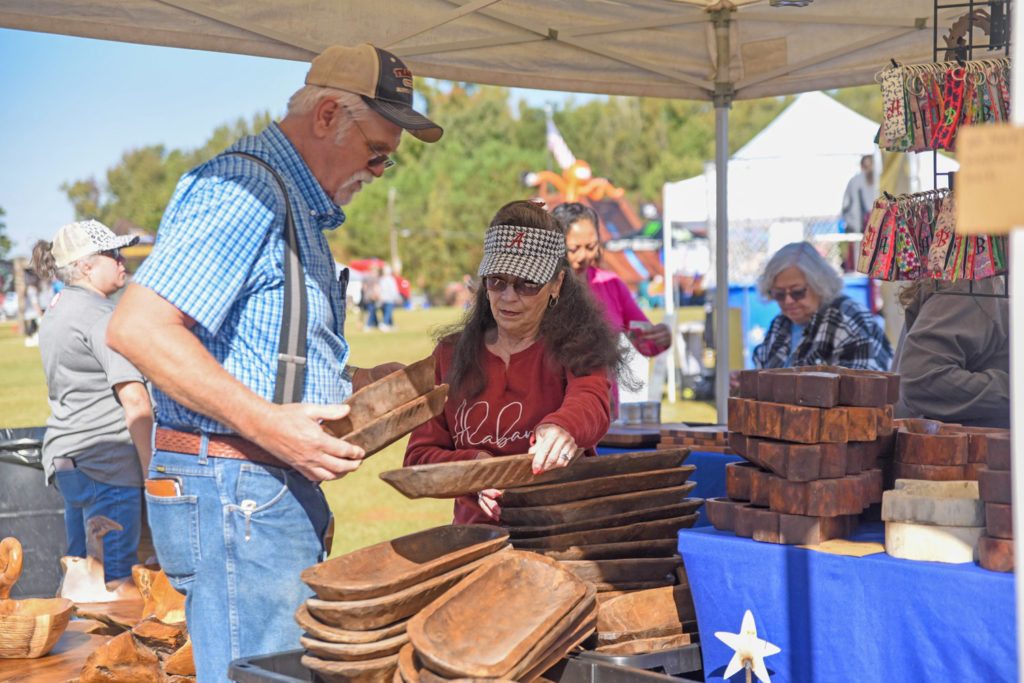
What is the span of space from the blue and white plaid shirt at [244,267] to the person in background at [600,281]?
226 centimetres

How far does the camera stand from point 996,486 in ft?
5.43

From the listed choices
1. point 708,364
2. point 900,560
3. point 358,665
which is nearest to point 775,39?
point 900,560

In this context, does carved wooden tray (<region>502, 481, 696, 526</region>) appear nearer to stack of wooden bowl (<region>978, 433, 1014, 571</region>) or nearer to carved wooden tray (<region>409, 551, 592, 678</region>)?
carved wooden tray (<region>409, 551, 592, 678</region>)

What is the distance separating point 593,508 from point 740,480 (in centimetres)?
34

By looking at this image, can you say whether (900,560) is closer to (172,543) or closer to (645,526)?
(645,526)

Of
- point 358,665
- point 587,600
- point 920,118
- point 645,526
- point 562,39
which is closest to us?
point 358,665

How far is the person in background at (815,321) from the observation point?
4.10 m

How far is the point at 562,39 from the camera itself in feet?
13.6

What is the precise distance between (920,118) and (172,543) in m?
1.90

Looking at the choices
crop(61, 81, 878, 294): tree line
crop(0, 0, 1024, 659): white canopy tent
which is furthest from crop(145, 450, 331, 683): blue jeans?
crop(61, 81, 878, 294): tree line

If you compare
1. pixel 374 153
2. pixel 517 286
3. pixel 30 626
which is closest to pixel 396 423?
pixel 374 153

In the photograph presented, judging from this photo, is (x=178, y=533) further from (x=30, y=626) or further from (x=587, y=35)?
(x=587, y=35)

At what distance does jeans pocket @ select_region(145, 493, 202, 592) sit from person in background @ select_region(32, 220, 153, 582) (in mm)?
2269

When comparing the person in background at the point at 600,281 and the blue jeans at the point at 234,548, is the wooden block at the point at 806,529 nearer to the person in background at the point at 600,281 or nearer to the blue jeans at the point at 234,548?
the blue jeans at the point at 234,548
